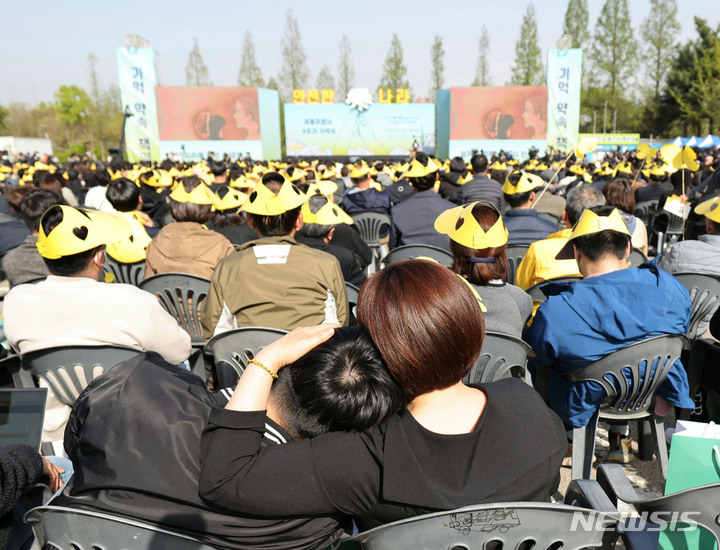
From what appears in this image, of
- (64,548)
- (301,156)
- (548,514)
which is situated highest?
(301,156)

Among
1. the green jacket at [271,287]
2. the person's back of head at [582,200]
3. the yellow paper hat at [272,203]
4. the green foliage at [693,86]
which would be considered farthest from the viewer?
the green foliage at [693,86]

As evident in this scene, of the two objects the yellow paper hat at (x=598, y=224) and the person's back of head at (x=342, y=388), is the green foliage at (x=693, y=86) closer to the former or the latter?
the yellow paper hat at (x=598, y=224)

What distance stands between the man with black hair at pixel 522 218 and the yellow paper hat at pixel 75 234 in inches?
118

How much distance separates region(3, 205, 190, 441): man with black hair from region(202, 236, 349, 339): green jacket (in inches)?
16.6

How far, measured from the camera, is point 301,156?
35.2 meters

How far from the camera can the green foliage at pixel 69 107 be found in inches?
2247

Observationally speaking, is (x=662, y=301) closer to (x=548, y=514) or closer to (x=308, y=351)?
(x=548, y=514)

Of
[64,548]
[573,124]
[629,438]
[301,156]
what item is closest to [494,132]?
[573,124]

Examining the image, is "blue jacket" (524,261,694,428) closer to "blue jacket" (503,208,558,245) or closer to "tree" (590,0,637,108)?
"blue jacket" (503,208,558,245)

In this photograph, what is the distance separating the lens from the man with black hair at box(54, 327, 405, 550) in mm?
1148

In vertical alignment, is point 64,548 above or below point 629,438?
above

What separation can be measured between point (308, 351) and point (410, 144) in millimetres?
35215

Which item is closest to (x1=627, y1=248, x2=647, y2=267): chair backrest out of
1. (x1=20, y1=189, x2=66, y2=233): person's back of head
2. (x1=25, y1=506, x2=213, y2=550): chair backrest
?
(x1=25, y1=506, x2=213, y2=550): chair backrest
